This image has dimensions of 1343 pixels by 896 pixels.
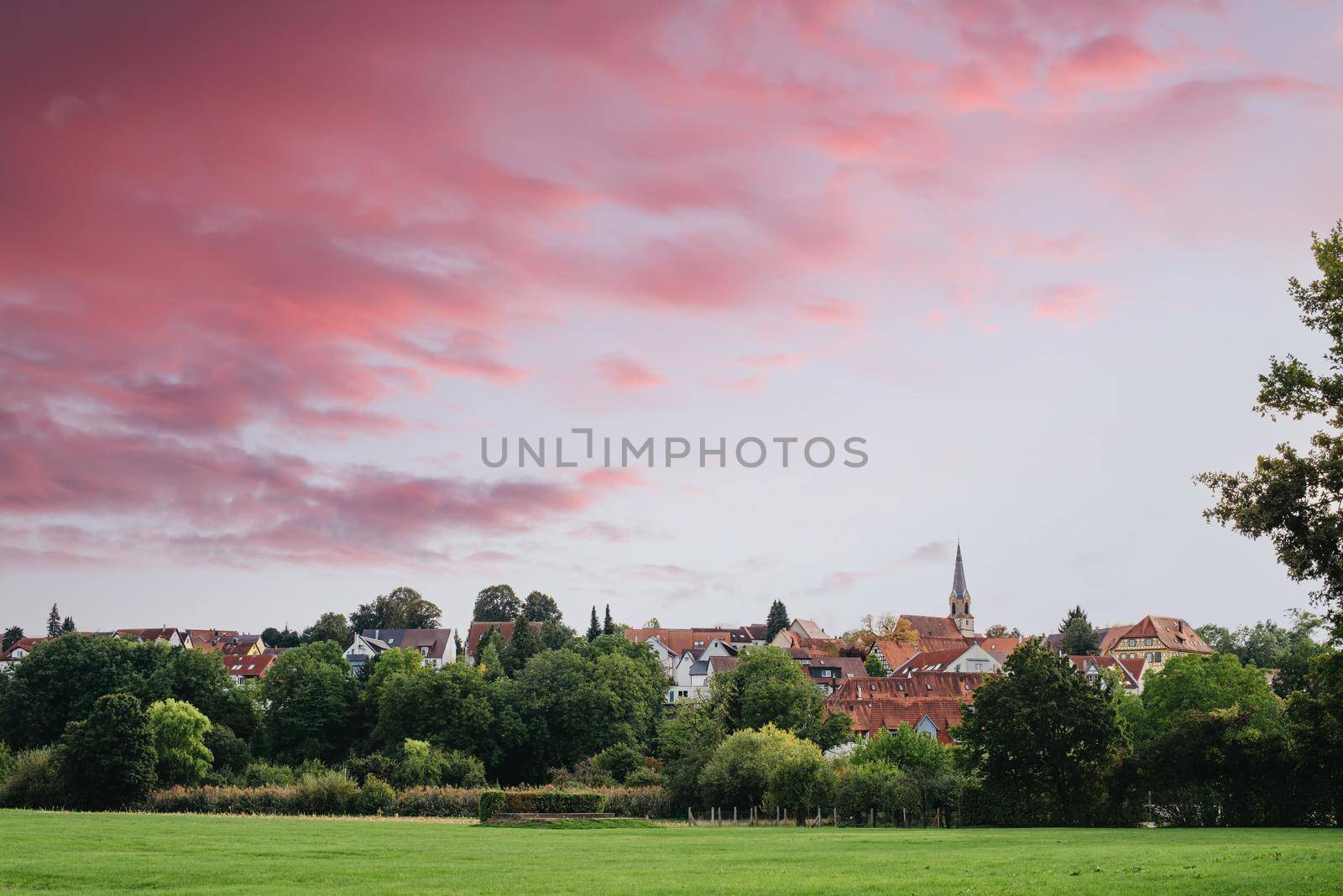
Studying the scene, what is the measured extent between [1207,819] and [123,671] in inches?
3839

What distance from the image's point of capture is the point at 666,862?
30875 mm

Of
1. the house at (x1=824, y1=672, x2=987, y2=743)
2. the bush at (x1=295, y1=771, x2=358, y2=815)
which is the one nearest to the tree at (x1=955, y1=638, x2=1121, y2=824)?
the house at (x1=824, y1=672, x2=987, y2=743)

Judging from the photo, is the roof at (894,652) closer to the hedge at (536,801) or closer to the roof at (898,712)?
the roof at (898,712)

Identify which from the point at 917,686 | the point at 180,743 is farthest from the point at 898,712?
the point at 180,743

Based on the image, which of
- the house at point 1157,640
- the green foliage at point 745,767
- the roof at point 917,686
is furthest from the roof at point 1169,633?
the green foliage at point 745,767

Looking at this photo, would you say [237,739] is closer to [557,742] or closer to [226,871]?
[557,742]

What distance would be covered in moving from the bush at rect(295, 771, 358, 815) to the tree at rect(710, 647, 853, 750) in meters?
34.4

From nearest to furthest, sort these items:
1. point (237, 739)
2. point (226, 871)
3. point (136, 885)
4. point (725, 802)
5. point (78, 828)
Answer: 1. point (136, 885)
2. point (226, 871)
3. point (78, 828)
4. point (725, 802)
5. point (237, 739)

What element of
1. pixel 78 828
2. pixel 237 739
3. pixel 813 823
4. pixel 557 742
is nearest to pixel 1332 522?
pixel 813 823

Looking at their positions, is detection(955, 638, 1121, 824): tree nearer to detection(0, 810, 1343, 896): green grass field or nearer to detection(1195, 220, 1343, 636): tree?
detection(0, 810, 1343, 896): green grass field

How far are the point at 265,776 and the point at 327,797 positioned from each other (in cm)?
2158

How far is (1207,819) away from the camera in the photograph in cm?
5538

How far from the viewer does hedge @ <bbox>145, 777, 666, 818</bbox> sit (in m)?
73.5

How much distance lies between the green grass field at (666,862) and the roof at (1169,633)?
139423 mm
